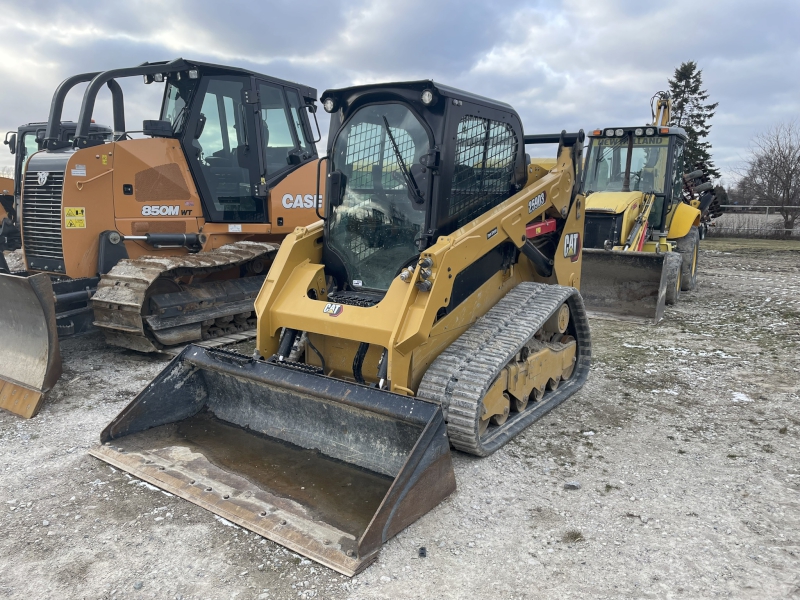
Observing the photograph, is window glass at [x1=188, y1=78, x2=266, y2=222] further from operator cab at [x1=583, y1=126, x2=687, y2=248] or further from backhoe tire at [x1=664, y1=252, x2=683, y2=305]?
backhoe tire at [x1=664, y1=252, x2=683, y2=305]

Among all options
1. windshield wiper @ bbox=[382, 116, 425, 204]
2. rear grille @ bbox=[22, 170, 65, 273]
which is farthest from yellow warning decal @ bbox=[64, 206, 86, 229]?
windshield wiper @ bbox=[382, 116, 425, 204]

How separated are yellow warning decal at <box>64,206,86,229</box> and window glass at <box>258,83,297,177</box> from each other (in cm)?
204

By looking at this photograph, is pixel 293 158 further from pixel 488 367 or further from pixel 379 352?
pixel 488 367

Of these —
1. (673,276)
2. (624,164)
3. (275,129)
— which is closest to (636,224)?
(673,276)

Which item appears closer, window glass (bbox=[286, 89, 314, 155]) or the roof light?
the roof light

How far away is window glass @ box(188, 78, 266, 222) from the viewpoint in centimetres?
664

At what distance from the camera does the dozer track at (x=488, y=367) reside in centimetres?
366

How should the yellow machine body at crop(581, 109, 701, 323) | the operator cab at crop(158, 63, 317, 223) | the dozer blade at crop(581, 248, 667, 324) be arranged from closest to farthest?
the operator cab at crop(158, 63, 317, 223), the dozer blade at crop(581, 248, 667, 324), the yellow machine body at crop(581, 109, 701, 323)

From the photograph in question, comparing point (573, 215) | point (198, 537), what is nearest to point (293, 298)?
point (198, 537)

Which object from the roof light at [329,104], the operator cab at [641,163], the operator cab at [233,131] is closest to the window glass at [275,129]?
the operator cab at [233,131]

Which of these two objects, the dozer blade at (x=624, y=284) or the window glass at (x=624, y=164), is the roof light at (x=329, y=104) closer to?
the dozer blade at (x=624, y=284)

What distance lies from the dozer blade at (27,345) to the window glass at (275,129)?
3.02 metres

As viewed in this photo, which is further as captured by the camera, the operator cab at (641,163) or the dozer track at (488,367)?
the operator cab at (641,163)

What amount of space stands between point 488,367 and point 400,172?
1454mm
